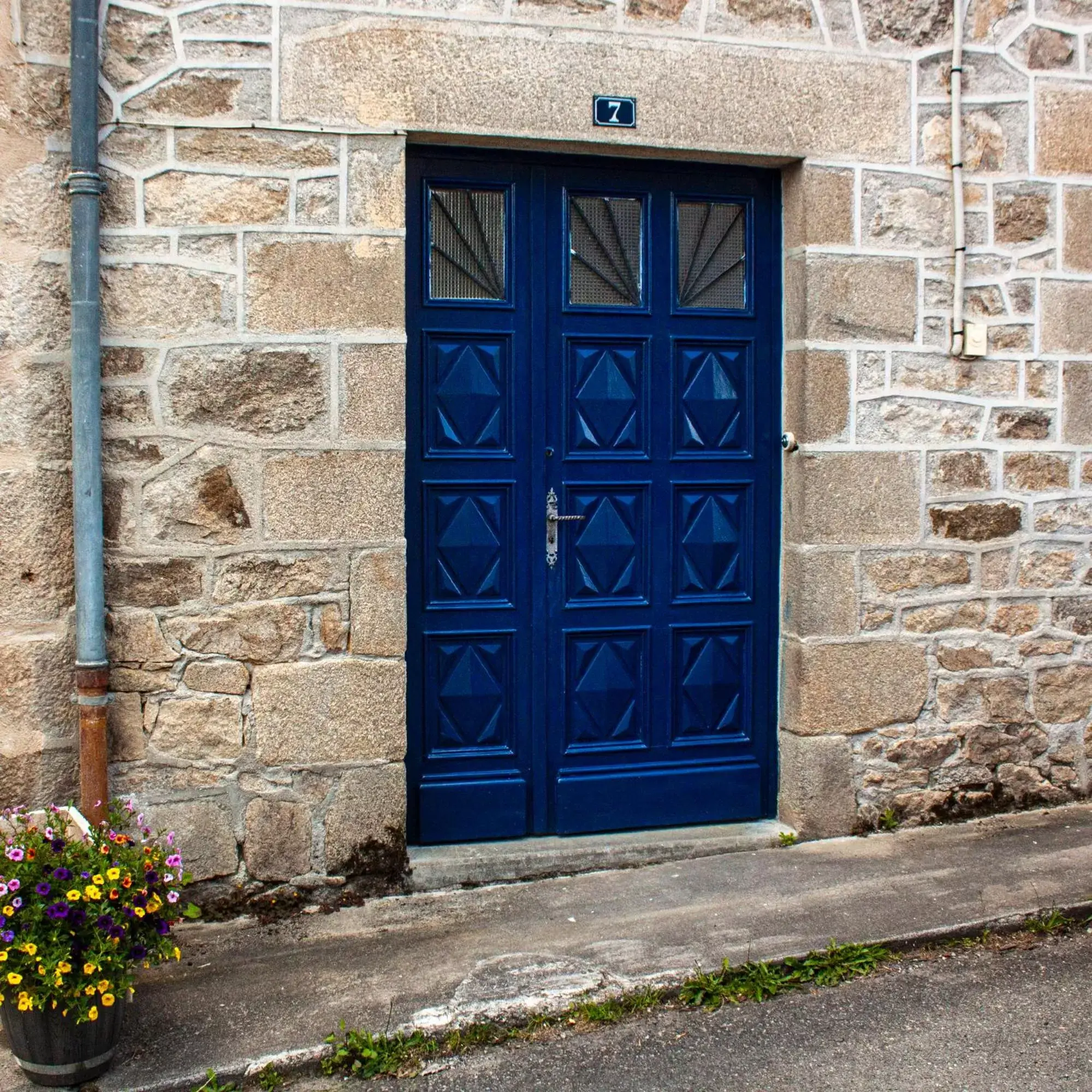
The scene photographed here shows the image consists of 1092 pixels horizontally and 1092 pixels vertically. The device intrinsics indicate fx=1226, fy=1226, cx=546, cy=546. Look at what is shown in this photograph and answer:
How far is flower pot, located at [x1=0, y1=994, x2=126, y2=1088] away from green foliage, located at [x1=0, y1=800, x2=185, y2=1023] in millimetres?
35

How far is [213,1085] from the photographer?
2.94 meters

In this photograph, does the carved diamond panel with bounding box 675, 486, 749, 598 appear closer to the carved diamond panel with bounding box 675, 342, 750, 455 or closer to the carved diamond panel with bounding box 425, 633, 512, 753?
the carved diamond panel with bounding box 675, 342, 750, 455

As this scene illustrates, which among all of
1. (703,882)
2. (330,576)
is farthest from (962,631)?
(330,576)

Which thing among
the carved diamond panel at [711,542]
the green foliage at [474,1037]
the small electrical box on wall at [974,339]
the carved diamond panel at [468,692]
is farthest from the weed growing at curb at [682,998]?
the small electrical box on wall at [974,339]

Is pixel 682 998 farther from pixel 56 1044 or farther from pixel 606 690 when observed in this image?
pixel 56 1044

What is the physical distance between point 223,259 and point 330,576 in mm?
1026

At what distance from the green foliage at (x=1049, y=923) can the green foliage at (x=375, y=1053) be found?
188 centimetres

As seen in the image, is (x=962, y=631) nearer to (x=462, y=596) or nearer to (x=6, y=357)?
(x=462, y=596)

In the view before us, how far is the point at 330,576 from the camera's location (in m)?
3.87

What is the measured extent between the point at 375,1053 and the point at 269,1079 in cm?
26

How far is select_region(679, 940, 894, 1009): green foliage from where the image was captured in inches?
132

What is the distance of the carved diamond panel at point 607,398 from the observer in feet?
13.9

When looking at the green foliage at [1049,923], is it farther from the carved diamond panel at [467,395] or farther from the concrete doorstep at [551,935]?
the carved diamond panel at [467,395]

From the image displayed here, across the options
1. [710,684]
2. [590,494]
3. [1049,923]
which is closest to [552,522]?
[590,494]
